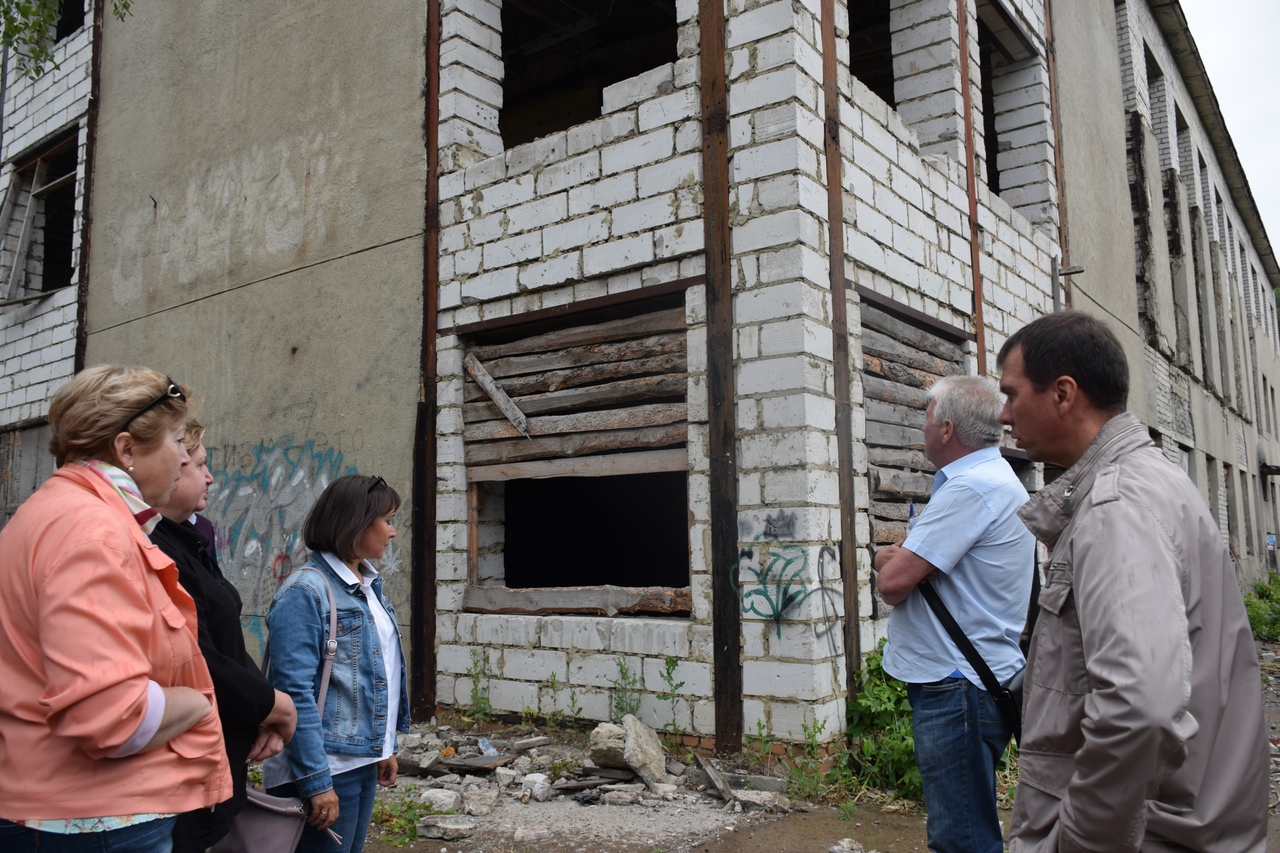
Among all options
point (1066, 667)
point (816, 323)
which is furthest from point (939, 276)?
point (1066, 667)

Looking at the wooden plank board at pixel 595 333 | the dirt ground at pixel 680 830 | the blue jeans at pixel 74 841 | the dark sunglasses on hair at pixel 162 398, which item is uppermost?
the wooden plank board at pixel 595 333

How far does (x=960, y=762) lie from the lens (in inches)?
106

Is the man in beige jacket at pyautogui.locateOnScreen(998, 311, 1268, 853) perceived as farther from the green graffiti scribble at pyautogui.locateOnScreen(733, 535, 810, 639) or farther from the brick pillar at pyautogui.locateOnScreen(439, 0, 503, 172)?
the brick pillar at pyautogui.locateOnScreen(439, 0, 503, 172)

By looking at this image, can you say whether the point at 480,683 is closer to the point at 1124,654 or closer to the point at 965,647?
the point at 965,647

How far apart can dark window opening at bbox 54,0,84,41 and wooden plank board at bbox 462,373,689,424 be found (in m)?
9.24

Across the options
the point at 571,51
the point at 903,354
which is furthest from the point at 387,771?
the point at 571,51

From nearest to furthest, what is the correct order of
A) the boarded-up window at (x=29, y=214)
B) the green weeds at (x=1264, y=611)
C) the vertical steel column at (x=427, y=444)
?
the vertical steel column at (x=427, y=444)
the boarded-up window at (x=29, y=214)
the green weeds at (x=1264, y=611)

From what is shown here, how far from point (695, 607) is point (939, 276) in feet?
10.3

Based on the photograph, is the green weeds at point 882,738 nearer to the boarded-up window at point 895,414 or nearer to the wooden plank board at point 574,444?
the boarded-up window at point 895,414

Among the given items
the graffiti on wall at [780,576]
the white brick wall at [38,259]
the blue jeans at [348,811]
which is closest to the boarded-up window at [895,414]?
the graffiti on wall at [780,576]

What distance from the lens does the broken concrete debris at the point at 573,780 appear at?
15.3 ft

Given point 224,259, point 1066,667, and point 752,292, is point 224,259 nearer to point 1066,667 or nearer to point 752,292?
point 752,292

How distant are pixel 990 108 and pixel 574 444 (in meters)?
6.36

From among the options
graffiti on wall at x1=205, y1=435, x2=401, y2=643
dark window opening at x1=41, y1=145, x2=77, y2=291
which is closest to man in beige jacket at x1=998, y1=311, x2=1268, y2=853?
graffiti on wall at x1=205, y1=435, x2=401, y2=643
